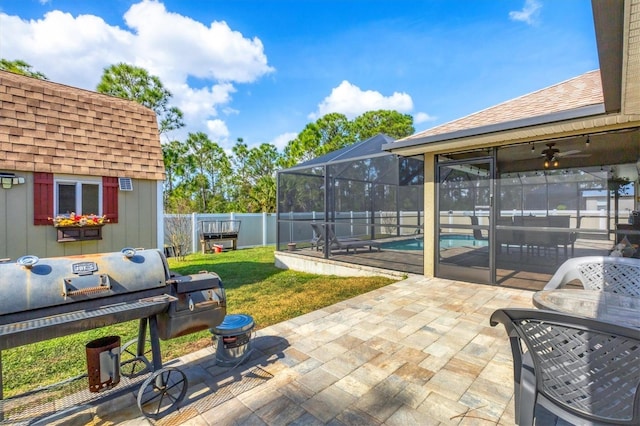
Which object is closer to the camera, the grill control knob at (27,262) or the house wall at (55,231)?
the grill control knob at (27,262)

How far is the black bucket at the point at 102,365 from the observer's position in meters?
1.94

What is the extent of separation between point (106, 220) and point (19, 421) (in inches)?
151

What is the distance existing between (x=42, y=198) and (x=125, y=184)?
1.10 meters

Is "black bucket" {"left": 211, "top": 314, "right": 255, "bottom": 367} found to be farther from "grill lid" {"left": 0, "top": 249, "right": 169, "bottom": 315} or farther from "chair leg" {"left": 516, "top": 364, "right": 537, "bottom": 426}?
"chair leg" {"left": 516, "top": 364, "right": 537, "bottom": 426}

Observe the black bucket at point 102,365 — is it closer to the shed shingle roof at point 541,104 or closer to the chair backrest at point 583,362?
the chair backrest at point 583,362

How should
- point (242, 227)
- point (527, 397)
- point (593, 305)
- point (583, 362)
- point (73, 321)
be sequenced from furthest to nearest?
1. point (242, 227)
2. point (593, 305)
3. point (73, 321)
4. point (527, 397)
5. point (583, 362)

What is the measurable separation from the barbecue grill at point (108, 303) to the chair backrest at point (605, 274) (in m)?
3.04

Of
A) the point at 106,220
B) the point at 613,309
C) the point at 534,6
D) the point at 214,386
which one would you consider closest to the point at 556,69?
the point at 534,6

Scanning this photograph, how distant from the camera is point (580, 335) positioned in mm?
1207

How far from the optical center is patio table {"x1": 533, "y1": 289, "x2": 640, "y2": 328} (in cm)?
187

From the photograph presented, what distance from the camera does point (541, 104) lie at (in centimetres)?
486

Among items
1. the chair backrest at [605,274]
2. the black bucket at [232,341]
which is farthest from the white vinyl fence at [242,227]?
the chair backrest at [605,274]

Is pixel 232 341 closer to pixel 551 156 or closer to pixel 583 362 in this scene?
pixel 583 362

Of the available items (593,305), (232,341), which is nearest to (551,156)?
(593,305)
